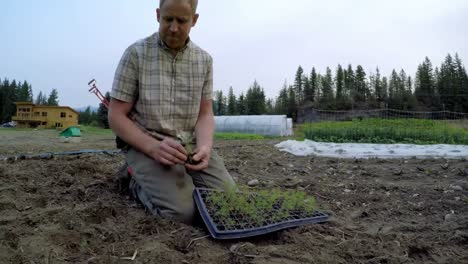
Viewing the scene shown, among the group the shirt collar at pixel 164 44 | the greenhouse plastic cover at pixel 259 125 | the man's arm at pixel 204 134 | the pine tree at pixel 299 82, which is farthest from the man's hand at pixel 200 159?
the pine tree at pixel 299 82

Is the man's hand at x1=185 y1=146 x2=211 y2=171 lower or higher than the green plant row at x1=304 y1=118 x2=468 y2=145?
higher

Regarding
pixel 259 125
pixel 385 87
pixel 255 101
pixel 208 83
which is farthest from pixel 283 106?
pixel 208 83

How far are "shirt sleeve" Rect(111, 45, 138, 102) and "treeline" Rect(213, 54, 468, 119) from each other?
98.5 ft

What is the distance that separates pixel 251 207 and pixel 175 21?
112cm

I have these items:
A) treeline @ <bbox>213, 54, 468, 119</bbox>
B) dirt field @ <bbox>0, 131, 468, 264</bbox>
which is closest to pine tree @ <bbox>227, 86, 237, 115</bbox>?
treeline @ <bbox>213, 54, 468, 119</bbox>

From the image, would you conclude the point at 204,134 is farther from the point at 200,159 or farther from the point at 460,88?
the point at 460,88

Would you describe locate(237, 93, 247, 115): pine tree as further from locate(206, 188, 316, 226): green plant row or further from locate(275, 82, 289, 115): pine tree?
locate(206, 188, 316, 226): green plant row

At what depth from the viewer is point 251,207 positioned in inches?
65.5

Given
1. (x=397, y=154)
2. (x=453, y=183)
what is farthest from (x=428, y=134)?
(x=453, y=183)

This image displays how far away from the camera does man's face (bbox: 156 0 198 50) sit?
1835 millimetres

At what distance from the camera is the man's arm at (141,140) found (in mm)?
1734

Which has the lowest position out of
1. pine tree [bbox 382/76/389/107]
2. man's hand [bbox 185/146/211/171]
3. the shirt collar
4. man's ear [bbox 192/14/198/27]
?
man's hand [bbox 185/146/211/171]

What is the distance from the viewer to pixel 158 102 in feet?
6.65

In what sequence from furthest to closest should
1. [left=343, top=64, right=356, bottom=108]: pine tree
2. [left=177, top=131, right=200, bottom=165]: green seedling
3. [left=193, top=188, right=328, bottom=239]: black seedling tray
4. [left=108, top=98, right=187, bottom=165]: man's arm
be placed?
1. [left=343, top=64, right=356, bottom=108]: pine tree
2. [left=177, top=131, right=200, bottom=165]: green seedling
3. [left=108, top=98, right=187, bottom=165]: man's arm
4. [left=193, top=188, right=328, bottom=239]: black seedling tray
